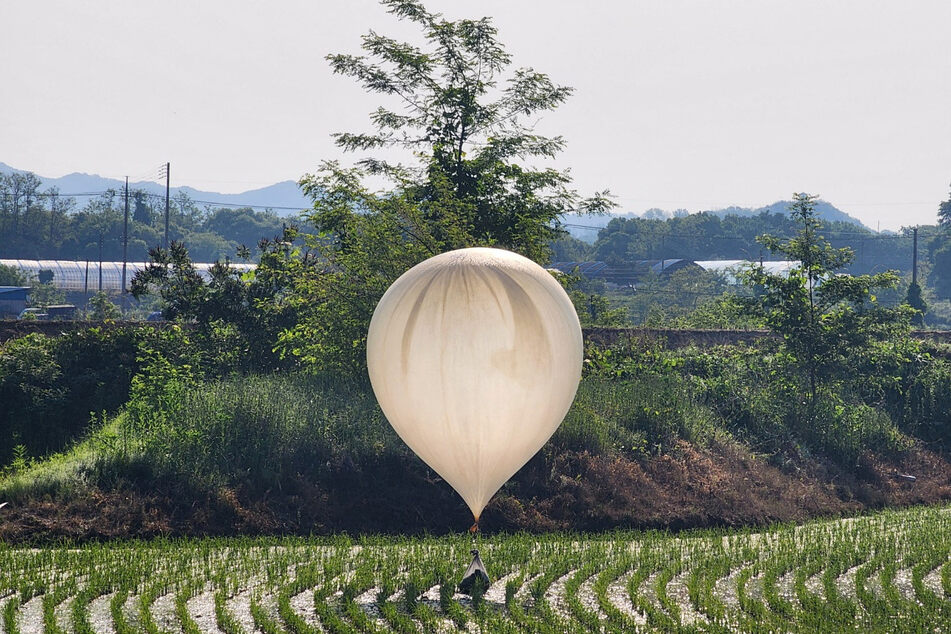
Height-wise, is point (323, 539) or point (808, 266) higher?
point (808, 266)

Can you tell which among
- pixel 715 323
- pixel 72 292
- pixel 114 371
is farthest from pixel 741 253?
pixel 114 371

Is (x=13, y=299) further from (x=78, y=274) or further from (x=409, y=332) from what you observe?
(x=409, y=332)

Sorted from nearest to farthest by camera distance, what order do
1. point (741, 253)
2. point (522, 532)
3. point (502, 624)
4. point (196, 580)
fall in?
point (502, 624)
point (196, 580)
point (522, 532)
point (741, 253)

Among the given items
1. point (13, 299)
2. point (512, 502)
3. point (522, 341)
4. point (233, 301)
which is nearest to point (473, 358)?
point (522, 341)

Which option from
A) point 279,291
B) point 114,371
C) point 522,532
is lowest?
point 522,532

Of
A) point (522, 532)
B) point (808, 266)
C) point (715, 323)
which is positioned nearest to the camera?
point (522, 532)

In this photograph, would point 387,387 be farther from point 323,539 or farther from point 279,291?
point 279,291

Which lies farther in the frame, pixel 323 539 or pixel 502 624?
pixel 323 539
